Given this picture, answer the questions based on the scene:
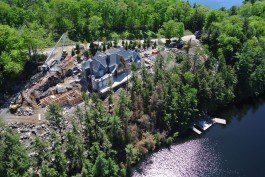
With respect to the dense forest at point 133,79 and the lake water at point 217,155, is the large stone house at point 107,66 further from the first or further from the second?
the lake water at point 217,155

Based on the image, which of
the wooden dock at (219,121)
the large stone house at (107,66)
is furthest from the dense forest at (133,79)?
the large stone house at (107,66)

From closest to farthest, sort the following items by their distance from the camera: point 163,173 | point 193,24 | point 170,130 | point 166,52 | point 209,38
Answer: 1. point 163,173
2. point 170,130
3. point 166,52
4. point 209,38
5. point 193,24

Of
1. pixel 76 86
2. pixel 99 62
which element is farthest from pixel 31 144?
pixel 99 62

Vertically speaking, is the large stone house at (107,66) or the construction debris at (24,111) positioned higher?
the large stone house at (107,66)

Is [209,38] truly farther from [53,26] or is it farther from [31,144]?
[31,144]

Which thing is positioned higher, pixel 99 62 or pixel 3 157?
pixel 99 62

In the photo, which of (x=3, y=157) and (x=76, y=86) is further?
(x=76, y=86)
